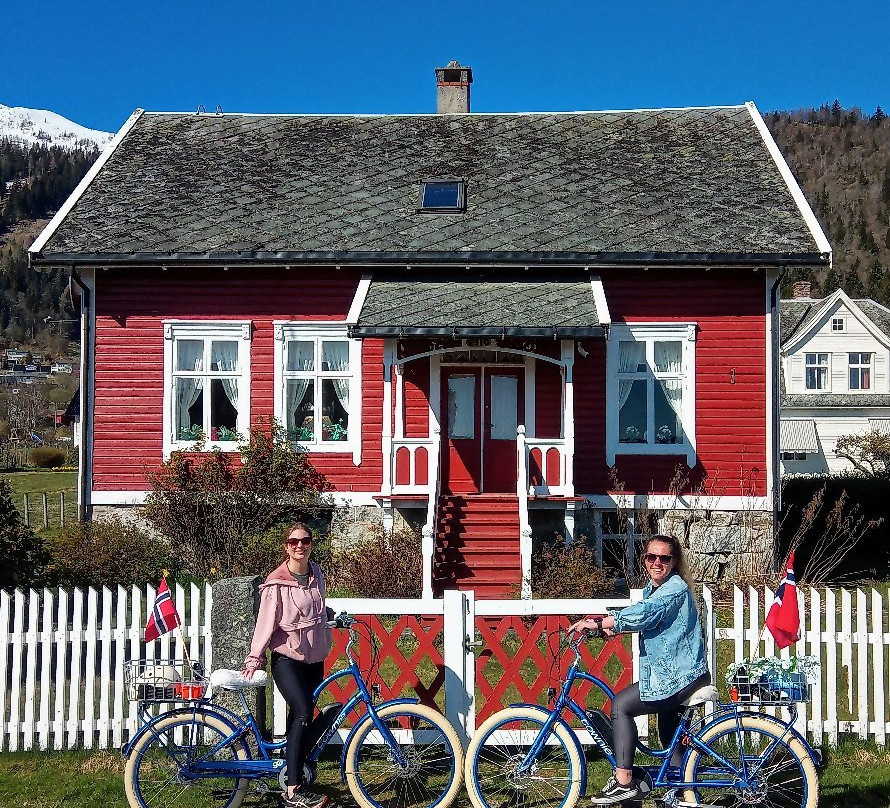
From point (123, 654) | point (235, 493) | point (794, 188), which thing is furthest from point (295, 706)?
point (794, 188)

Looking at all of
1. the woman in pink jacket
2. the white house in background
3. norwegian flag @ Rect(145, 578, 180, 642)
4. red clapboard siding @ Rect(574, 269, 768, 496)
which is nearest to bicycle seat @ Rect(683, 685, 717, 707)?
the woman in pink jacket

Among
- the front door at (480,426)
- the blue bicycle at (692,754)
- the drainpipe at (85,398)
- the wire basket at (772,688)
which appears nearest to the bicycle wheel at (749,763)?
the blue bicycle at (692,754)

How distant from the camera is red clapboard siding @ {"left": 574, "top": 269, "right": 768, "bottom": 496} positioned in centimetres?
1608

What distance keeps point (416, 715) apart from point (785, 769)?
2256 mm

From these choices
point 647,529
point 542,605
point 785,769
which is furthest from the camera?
point 647,529

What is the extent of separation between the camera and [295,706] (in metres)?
6.20

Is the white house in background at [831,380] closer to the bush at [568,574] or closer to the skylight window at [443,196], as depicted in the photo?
the skylight window at [443,196]

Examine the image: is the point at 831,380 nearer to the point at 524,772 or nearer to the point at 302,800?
the point at 524,772

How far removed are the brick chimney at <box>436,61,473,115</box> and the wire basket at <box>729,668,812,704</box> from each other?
16725 millimetres

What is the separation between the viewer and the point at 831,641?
25.0 feet

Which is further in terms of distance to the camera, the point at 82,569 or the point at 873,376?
the point at 873,376

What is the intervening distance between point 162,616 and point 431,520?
6945mm

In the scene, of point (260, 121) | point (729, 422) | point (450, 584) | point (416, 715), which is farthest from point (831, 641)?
point (260, 121)

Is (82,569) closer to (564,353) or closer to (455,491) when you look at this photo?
(455,491)
